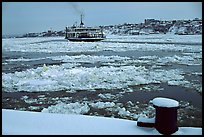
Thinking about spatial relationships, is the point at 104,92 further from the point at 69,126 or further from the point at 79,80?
the point at 69,126

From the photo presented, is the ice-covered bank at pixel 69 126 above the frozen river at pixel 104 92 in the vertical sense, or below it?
above

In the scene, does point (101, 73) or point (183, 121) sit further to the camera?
point (101, 73)

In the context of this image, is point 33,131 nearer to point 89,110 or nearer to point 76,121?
point 76,121

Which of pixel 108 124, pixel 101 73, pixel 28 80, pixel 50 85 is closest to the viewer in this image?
pixel 108 124

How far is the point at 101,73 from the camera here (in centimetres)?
1272

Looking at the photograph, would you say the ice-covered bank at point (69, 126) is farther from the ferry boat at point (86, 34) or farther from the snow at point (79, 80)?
the ferry boat at point (86, 34)

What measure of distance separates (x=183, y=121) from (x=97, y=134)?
137 inches

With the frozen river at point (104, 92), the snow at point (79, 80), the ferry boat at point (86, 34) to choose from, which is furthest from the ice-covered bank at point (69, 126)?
the ferry boat at point (86, 34)

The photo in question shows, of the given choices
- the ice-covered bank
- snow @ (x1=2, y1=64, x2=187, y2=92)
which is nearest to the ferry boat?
snow @ (x1=2, y1=64, x2=187, y2=92)

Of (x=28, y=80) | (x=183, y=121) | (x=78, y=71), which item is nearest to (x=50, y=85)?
(x=28, y=80)

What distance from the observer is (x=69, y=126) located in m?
3.61

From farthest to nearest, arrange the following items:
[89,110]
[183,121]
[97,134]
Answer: [89,110], [183,121], [97,134]

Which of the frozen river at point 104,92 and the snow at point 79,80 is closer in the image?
the frozen river at point 104,92

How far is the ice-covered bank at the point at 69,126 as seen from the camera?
338 cm
